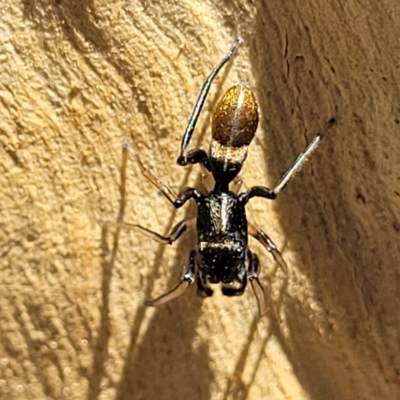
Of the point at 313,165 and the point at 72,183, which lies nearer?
the point at 72,183

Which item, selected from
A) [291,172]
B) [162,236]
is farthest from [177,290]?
[291,172]

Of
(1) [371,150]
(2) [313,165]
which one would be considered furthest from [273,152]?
(1) [371,150]

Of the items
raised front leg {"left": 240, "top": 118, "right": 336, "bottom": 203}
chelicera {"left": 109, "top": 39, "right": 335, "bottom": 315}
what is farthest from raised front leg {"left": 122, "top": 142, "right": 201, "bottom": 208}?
raised front leg {"left": 240, "top": 118, "right": 336, "bottom": 203}

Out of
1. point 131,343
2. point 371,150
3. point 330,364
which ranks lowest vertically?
point 330,364

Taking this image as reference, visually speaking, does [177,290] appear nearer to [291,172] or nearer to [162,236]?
[162,236]

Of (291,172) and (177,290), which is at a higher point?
(291,172)

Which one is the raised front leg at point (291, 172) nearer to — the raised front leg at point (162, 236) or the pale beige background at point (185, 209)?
the pale beige background at point (185, 209)

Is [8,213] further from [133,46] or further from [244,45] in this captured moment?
[244,45]
